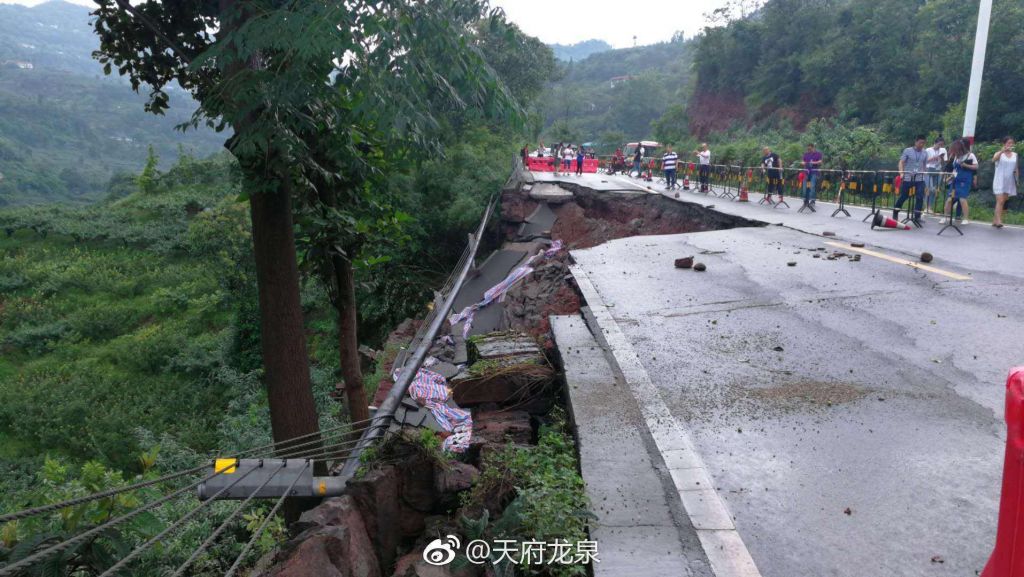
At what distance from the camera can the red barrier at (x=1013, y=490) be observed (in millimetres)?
2203

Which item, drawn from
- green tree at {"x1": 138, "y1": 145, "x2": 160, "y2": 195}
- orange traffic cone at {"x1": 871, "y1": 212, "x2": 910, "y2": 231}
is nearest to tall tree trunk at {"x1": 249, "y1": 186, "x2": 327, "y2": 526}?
orange traffic cone at {"x1": 871, "y1": 212, "x2": 910, "y2": 231}

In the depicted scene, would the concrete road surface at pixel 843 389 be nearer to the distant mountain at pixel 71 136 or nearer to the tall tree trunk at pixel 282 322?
the tall tree trunk at pixel 282 322

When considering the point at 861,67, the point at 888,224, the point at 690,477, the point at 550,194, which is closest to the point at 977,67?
the point at 888,224

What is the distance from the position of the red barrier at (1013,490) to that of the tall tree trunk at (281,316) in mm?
5489

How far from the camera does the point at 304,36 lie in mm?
4402

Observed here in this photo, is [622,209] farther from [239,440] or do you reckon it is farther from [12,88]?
[12,88]

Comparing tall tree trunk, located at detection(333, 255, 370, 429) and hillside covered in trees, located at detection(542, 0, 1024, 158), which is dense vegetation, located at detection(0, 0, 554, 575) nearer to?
tall tree trunk, located at detection(333, 255, 370, 429)

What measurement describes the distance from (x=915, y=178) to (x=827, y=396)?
11288mm

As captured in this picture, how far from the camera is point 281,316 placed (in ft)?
22.1

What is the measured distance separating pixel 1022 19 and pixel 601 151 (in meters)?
56.9

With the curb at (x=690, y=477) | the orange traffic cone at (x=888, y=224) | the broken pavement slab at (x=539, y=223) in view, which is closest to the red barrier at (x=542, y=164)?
the broken pavement slab at (x=539, y=223)

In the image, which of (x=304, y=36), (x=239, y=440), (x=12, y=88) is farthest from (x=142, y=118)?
(x=304, y=36)

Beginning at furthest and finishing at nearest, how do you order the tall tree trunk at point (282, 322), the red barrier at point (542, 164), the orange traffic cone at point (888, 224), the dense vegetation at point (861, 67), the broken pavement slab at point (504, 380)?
1. the red barrier at point (542, 164)
2. the dense vegetation at point (861, 67)
3. the orange traffic cone at point (888, 224)
4. the tall tree trunk at point (282, 322)
5. the broken pavement slab at point (504, 380)

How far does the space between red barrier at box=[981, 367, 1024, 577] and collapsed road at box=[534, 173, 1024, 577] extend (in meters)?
0.98
